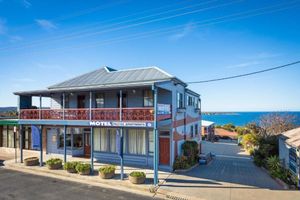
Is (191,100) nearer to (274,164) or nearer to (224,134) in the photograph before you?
(274,164)

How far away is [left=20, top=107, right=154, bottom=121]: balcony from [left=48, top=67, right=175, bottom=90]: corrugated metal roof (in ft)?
13.4

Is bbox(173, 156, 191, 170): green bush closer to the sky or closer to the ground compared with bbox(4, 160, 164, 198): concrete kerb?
closer to the sky

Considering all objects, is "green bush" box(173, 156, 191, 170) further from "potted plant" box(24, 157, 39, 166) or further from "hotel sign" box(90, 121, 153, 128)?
"potted plant" box(24, 157, 39, 166)

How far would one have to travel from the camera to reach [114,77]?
20406mm

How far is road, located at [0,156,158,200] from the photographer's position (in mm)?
11203

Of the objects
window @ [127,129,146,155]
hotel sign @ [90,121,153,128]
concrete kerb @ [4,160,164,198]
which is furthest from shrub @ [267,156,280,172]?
hotel sign @ [90,121,153,128]

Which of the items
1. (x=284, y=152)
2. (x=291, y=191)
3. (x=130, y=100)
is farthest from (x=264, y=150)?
(x=130, y=100)

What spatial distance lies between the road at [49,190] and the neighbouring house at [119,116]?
2.70 m

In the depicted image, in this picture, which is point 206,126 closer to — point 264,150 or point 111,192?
point 264,150

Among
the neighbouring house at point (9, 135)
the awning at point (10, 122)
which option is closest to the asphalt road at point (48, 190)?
the neighbouring house at point (9, 135)

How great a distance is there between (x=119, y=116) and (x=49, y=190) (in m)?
6.00

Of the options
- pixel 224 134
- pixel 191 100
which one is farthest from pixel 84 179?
pixel 224 134

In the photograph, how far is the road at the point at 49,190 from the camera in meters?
11.2

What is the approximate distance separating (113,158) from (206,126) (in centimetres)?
2515
